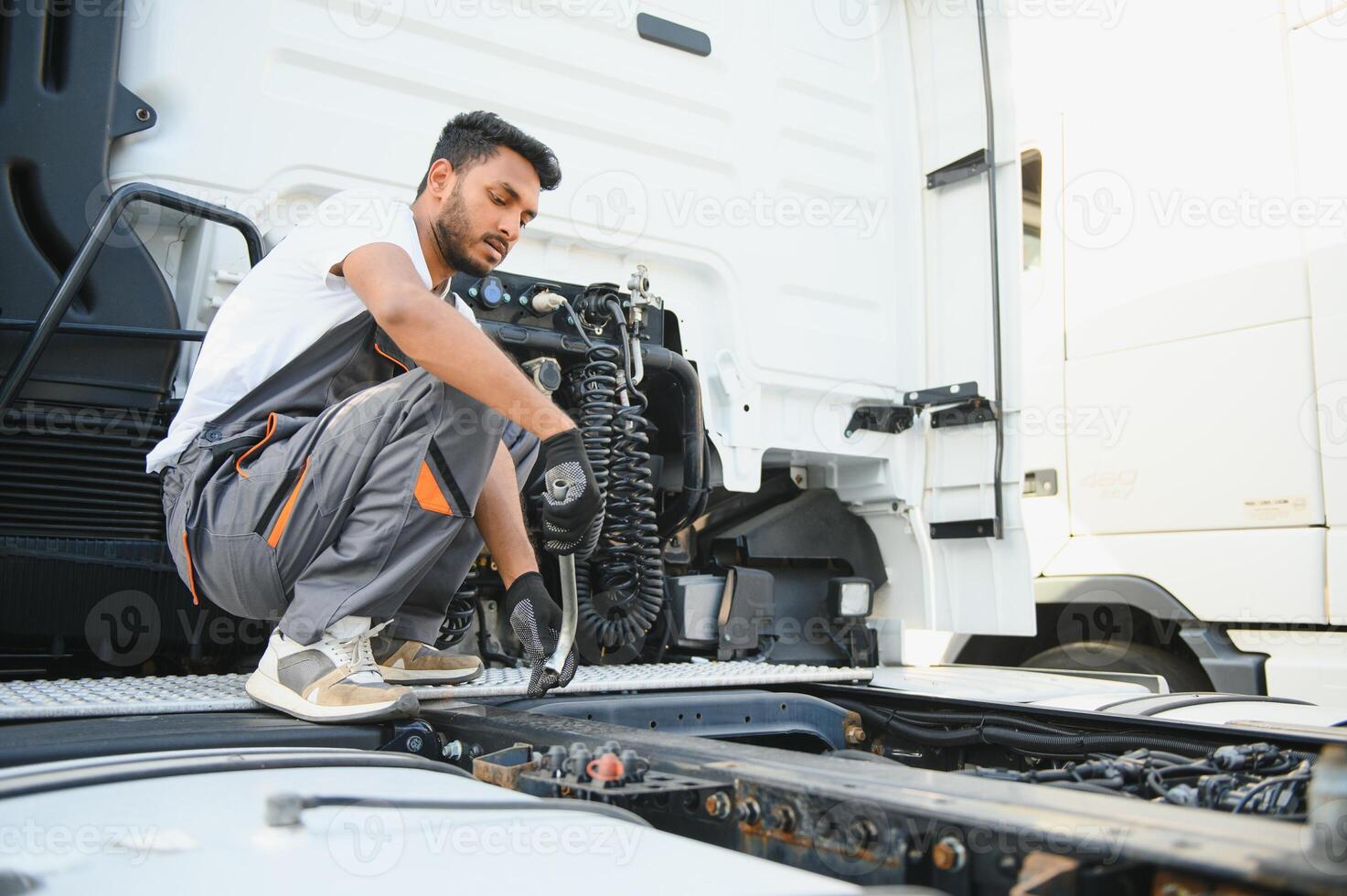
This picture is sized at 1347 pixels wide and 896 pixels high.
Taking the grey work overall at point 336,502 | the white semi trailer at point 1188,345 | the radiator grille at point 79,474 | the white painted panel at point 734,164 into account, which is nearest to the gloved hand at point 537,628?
the grey work overall at point 336,502

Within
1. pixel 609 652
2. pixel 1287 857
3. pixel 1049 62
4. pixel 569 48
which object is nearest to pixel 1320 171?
pixel 1049 62

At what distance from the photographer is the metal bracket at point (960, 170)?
3.33 metres

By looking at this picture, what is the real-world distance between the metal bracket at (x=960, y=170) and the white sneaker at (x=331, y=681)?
236cm

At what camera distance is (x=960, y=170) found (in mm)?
3383

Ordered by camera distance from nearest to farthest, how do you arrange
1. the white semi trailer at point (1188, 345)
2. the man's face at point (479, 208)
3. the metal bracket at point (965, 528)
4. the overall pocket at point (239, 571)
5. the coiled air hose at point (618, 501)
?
the overall pocket at point (239, 571) → the man's face at point (479, 208) → the coiled air hose at point (618, 501) → the metal bracket at point (965, 528) → the white semi trailer at point (1188, 345)

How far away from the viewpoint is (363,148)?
8.23 feet

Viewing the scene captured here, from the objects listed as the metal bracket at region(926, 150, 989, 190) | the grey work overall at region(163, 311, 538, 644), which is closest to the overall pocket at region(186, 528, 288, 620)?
the grey work overall at region(163, 311, 538, 644)

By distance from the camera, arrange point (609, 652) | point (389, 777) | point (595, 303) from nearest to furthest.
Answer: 1. point (389, 777)
2. point (595, 303)
3. point (609, 652)

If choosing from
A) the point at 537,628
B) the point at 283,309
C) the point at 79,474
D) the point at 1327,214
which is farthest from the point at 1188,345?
the point at 79,474

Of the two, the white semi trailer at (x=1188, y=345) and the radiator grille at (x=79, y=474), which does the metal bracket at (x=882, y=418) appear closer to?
the white semi trailer at (x=1188, y=345)

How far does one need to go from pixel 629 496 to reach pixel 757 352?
66 centimetres

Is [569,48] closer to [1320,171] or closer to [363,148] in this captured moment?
[363,148]

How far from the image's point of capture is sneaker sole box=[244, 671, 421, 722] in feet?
5.48

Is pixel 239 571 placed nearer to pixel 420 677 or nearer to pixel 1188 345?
pixel 420 677
